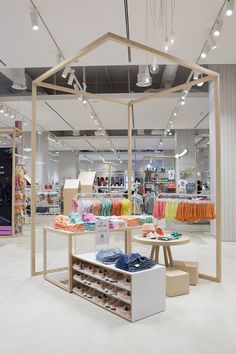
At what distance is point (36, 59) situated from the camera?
698cm

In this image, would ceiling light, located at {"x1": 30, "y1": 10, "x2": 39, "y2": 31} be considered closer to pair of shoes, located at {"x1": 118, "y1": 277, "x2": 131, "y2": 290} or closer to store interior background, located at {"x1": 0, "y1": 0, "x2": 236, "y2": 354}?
store interior background, located at {"x1": 0, "y1": 0, "x2": 236, "y2": 354}

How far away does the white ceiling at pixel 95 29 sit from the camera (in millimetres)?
4988

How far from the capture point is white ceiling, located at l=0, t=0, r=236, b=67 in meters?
4.99

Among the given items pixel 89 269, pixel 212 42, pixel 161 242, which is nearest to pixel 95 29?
pixel 212 42

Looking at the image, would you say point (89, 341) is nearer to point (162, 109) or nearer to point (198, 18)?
point (198, 18)

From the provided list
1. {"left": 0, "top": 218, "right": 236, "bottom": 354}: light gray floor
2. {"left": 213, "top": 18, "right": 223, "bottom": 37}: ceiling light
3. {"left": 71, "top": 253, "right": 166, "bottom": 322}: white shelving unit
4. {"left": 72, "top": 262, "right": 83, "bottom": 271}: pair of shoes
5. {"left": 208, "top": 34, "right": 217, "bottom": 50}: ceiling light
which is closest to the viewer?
{"left": 0, "top": 218, "right": 236, "bottom": 354}: light gray floor

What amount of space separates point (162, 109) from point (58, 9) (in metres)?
6.51

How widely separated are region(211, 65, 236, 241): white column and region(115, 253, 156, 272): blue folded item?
4955 mm

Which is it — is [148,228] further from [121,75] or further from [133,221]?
[121,75]

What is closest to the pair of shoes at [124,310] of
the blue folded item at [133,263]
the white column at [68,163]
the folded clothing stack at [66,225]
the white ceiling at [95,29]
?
the blue folded item at [133,263]

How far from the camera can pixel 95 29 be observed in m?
5.72

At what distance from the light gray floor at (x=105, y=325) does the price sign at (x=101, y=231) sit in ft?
2.58

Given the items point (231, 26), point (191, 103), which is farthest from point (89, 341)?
point (191, 103)

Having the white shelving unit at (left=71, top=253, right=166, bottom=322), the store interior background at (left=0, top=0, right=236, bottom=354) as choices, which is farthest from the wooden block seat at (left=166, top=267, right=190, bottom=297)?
the white shelving unit at (left=71, top=253, right=166, bottom=322)
